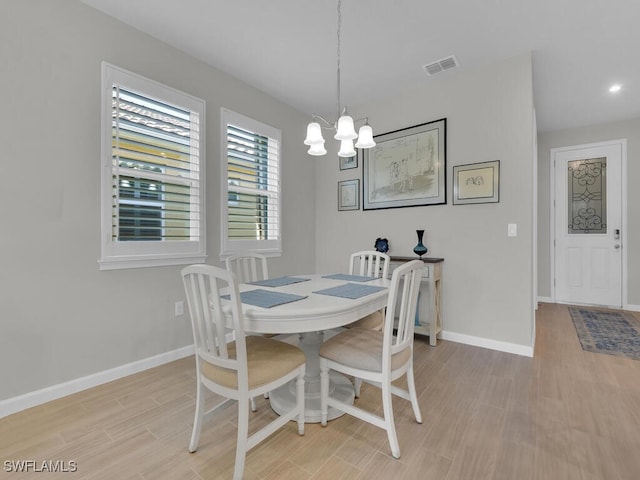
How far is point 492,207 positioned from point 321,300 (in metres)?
2.16

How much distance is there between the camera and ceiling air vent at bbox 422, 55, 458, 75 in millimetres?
2797

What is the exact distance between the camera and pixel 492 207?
9.44 ft

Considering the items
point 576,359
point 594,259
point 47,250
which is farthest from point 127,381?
point 594,259

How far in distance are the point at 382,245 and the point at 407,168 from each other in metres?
0.92

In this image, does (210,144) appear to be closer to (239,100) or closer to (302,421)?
(239,100)

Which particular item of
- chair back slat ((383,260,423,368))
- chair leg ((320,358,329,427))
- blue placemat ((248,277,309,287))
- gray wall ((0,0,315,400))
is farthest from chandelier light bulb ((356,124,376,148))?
gray wall ((0,0,315,400))

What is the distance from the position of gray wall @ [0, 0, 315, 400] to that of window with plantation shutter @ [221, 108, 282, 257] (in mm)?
705

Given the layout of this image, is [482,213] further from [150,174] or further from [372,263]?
[150,174]

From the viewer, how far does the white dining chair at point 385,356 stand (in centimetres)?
148

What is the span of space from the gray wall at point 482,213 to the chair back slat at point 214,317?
2461 millimetres

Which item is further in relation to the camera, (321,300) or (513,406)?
(513,406)

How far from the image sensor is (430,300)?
115 inches
